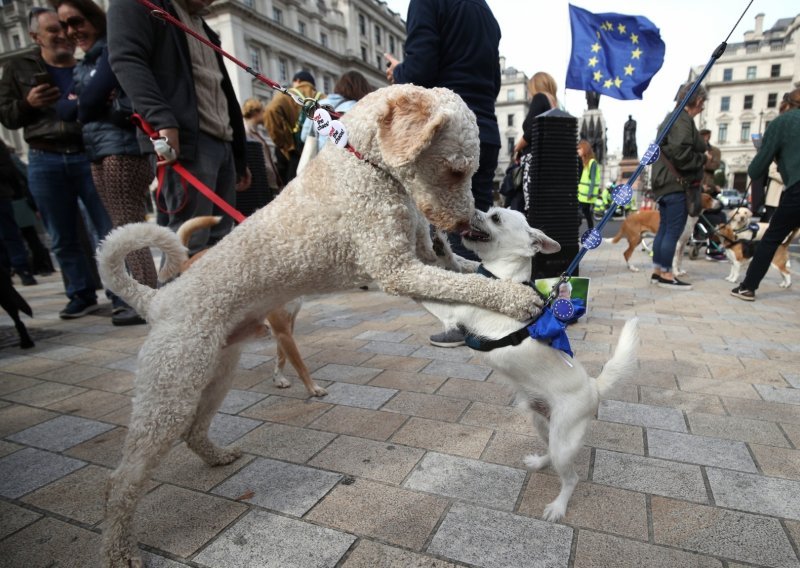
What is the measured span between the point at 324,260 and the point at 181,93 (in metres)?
1.90

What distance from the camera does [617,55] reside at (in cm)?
285

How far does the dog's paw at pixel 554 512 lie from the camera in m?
1.54

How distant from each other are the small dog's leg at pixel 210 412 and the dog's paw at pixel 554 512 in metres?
1.42

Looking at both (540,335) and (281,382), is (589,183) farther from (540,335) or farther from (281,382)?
(540,335)

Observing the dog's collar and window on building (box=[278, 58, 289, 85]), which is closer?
the dog's collar

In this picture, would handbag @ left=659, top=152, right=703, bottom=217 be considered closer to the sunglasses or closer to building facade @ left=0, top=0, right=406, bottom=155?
the sunglasses

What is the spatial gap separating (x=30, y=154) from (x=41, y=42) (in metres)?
1.09

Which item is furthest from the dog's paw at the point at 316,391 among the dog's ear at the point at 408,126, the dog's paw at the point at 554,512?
the dog's ear at the point at 408,126

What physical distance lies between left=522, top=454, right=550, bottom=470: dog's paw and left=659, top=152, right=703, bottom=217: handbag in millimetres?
5059

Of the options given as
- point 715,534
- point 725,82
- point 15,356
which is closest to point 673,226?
point 715,534

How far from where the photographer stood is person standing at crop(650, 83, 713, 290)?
5250 mm

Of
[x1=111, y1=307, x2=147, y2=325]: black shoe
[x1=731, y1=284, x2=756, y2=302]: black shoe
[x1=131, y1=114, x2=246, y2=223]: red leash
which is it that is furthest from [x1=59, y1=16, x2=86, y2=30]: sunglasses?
[x1=731, y1=284, x2=756, y2=302]: black shoe

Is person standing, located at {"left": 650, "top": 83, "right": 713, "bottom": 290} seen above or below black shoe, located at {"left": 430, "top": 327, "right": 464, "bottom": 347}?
above

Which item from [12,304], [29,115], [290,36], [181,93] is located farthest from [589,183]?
[290,36]
